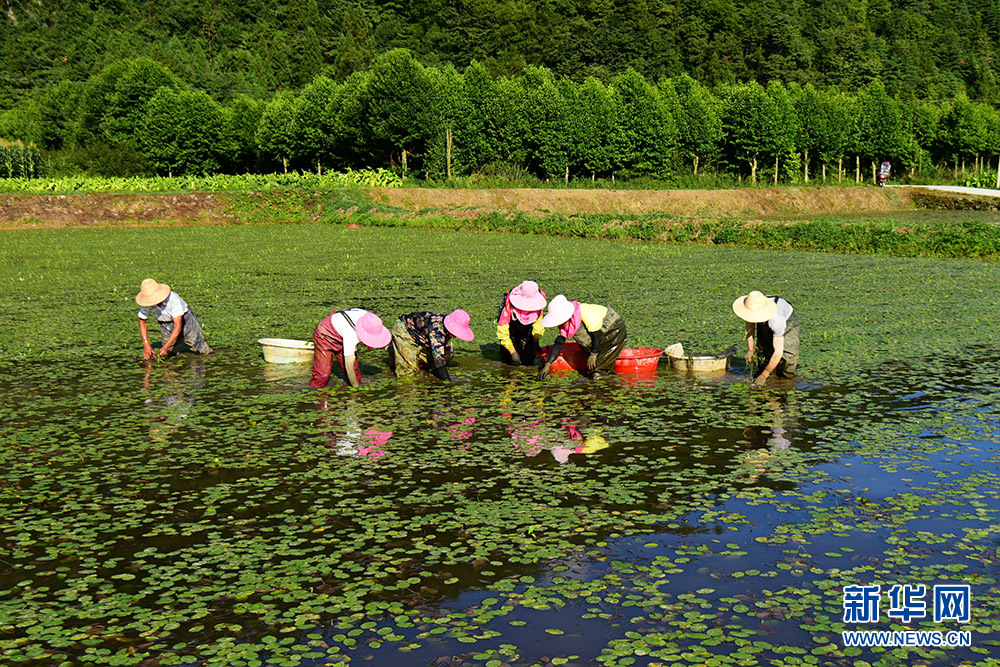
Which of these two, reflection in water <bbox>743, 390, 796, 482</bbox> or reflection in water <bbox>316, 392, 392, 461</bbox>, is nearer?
reflection in water <bbox>743, 390, 796, 482</bbox>

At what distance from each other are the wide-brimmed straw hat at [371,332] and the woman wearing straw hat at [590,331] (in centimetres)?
204

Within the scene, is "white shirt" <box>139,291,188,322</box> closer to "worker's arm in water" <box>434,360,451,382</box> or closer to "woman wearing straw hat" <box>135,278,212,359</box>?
"woman wearing straw hat" <box>135,278,212,359</box>

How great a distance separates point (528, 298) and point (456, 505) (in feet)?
14.9

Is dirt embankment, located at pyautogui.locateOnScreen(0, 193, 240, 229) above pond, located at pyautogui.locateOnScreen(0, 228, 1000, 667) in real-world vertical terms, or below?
above

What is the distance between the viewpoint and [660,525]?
753 cm

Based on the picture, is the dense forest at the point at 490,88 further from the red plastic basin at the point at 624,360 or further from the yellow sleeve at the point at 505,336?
the red plastic basin at the point at 624,360

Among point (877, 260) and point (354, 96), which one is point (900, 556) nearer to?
point (877, 260)

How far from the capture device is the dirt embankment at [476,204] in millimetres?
43750

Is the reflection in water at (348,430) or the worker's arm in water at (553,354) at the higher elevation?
the worker's arm in water at (553,354)

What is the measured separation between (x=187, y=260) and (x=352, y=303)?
34.7 ft

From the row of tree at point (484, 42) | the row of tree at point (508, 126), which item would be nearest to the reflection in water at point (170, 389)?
the row of tree at point (508, 126)

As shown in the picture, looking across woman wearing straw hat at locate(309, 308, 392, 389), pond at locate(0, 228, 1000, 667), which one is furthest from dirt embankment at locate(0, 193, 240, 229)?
woman wearing straw hat at locate(309, 308, 392, 389)

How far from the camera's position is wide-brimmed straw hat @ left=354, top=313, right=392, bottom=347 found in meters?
A: 11.3

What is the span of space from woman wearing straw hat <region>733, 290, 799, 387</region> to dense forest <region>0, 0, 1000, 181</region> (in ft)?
162
